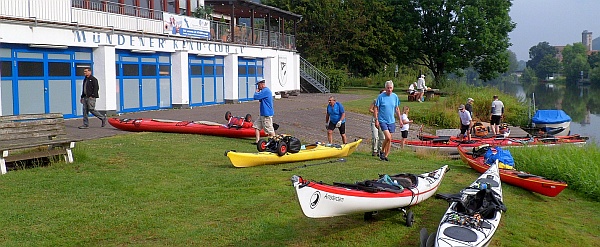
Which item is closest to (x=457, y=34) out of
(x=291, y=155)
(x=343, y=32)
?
(x=343, y=32)

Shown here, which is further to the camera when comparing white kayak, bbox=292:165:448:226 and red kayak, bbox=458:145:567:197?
red kayak, bbox=458:145:567:197

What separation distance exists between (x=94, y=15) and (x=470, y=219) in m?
17.9

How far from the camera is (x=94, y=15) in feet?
71.2

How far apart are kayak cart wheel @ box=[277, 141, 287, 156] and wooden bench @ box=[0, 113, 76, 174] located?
160 inches

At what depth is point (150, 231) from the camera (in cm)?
757

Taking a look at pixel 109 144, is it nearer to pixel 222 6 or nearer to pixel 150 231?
pixel 150 231

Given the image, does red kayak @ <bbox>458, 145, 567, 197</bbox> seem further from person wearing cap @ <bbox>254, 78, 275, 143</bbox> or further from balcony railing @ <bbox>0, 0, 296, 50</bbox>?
balcony railing @ <bbox>0, 0, 296, 50</bbox>

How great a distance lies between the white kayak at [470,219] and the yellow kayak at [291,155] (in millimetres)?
4823

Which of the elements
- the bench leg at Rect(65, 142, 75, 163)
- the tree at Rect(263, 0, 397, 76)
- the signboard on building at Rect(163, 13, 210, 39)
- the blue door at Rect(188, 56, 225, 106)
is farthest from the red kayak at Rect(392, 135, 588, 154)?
the tree at Rect(263, 0, 397, 76)

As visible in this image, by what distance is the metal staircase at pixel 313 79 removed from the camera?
44.2m

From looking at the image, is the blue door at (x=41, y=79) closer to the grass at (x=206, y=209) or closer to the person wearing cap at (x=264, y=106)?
the grass at (x=206, y=209)

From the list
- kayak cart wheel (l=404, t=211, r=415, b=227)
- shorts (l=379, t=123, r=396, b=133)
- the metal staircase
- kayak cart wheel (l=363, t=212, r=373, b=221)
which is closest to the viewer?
kayak cart wheel (l=404, t=211, r=415, b=227)

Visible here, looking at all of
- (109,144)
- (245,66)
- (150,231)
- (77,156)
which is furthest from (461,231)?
(245,66)

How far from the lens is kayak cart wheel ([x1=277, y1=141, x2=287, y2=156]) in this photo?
12711mm
